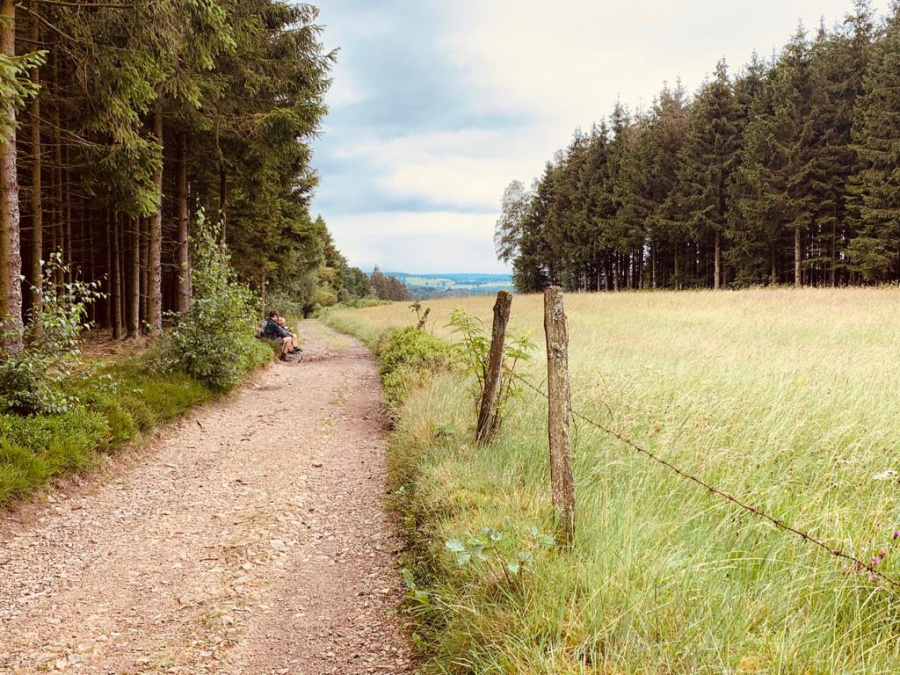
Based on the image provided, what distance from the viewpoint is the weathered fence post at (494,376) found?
5.14 m

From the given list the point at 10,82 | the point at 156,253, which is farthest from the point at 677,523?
the point at 156,253

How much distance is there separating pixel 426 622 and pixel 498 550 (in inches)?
29.4

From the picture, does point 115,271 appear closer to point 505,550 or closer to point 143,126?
point 143,126

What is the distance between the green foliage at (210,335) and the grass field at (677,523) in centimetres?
406

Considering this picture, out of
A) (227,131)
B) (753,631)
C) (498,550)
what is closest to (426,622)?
(498,550)

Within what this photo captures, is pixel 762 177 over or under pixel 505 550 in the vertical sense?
over

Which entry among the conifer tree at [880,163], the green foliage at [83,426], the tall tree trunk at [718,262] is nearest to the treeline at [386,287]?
the tall tree trunk at [718,262]

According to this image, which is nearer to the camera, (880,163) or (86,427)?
(86,427)

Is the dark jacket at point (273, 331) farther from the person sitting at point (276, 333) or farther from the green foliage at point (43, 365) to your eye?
the green foliage at point (43, 365)

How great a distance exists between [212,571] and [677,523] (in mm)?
3434

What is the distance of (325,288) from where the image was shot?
60250 millimetres

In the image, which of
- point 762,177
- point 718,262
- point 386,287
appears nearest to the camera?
point 762,177

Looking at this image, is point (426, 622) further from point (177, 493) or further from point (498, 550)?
point (177, 493)

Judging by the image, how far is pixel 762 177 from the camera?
28250mm
